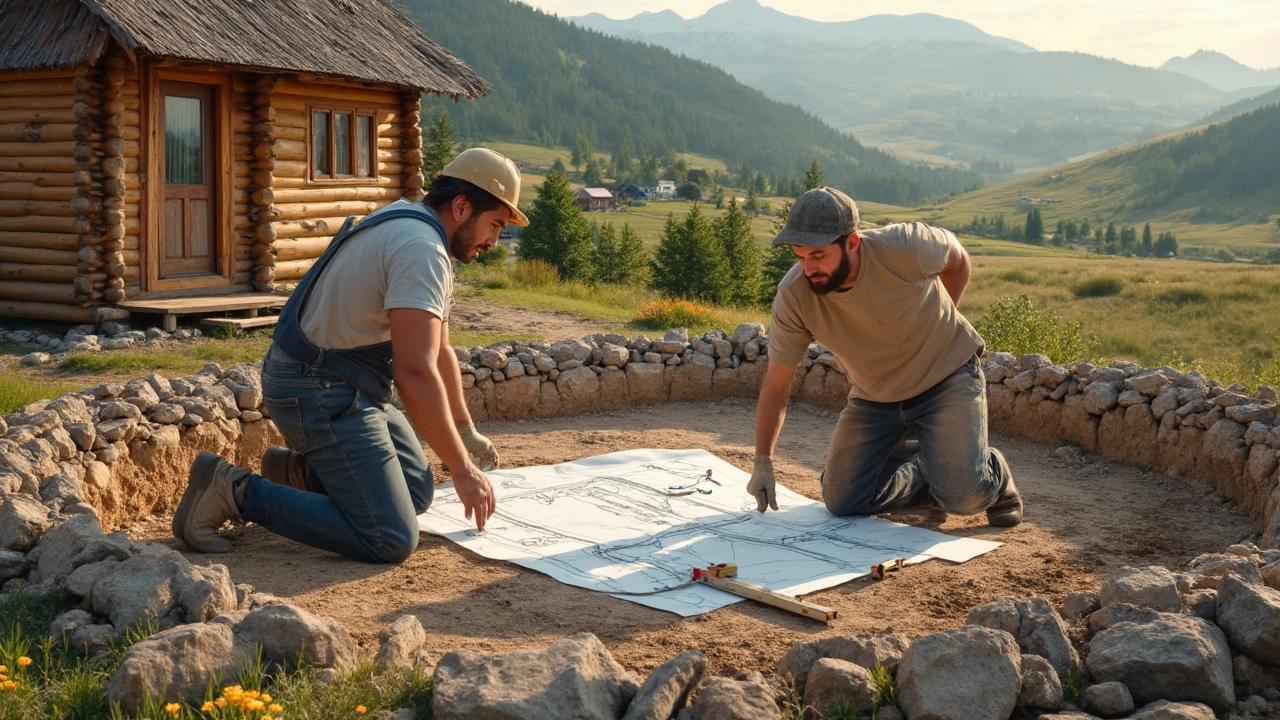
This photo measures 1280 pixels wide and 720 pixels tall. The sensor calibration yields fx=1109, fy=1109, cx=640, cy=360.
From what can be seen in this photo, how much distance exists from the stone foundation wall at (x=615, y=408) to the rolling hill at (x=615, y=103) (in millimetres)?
122766

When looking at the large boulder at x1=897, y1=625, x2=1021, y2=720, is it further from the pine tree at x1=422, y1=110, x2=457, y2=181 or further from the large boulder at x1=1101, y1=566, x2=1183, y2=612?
the pine tree at x1=422, y1=110, x2=457, y2=181

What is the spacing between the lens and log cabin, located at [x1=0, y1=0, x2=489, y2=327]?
405 inches

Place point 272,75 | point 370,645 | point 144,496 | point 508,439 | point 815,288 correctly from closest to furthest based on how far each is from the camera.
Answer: point 370,645
point 815,288
point 144,496
point 508,439
point 272,75

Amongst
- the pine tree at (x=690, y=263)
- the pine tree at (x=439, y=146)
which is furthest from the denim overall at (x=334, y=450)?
the pine tree at (x=439, y=146)

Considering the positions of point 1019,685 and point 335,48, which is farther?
point 335,48

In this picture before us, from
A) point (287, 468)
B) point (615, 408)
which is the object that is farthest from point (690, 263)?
point (287, 468)

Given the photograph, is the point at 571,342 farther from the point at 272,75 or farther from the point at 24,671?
the point at 272,75

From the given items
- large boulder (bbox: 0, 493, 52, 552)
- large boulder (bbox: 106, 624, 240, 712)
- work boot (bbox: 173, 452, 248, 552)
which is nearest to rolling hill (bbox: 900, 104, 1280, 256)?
work boot (bbox: 173, 452, 248, 552)

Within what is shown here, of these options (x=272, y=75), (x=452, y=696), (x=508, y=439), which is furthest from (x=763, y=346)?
(x=272, y=75)

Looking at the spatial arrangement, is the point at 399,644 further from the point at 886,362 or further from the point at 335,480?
the point at 886,362

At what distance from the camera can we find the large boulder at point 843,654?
3041mm

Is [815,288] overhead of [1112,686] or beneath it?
overhead

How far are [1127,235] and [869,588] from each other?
11702 centimetres

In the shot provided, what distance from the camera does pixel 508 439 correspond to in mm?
6758
